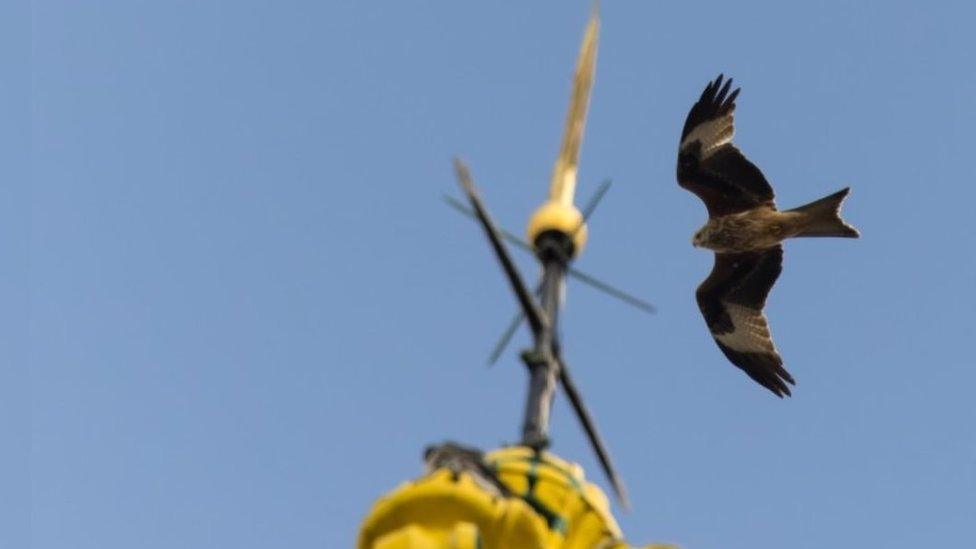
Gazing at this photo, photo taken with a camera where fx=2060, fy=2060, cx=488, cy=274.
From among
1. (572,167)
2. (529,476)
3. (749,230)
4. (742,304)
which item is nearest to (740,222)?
(749,230)

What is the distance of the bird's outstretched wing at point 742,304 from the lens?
63.2 feet

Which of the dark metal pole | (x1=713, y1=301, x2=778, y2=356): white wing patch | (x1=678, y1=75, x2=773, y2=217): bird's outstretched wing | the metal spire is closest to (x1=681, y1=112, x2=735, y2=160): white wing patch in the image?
(x1=678, y1=75, x2=773, y2=217): bird's outstretched wing

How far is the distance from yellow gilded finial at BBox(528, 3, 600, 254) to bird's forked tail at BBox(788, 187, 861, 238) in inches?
134

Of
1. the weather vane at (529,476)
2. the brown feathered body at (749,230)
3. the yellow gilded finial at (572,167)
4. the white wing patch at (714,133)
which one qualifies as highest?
the white wing patch at (714,133)

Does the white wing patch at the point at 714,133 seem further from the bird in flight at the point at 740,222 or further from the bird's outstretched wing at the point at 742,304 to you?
the bird's outstretched wing at the point at 742,304

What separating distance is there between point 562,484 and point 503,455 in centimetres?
43

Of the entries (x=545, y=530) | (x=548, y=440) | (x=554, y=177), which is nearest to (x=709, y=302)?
(x=554, y=177)

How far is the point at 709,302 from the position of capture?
2019 cm

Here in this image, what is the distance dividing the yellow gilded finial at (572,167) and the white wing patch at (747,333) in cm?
404

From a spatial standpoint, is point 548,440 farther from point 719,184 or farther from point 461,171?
point 719,184

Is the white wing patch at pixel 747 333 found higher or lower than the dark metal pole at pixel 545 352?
higher

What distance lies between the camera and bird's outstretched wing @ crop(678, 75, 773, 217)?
19.3m

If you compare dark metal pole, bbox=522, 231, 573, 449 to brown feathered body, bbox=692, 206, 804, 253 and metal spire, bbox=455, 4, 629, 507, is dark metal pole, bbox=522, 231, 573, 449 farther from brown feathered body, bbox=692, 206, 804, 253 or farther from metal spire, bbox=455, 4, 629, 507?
brown feathered body, bbox=692, 206, 804, 253

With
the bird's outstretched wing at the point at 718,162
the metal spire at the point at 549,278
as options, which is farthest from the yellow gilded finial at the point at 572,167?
the bird's outstretched wing at the point at 718,162
